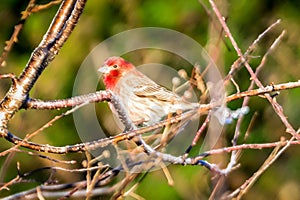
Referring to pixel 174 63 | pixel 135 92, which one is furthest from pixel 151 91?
pixel 174 63

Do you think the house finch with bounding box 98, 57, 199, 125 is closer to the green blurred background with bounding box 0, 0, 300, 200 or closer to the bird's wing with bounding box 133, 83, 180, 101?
the bird's wing with bounding box 133, 83, 180, 101

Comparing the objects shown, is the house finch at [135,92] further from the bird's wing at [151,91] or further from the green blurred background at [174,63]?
the green blurred background at [174,63]

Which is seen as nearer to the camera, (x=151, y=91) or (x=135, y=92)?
(x=135, y=92)

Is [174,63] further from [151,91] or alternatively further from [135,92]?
[135,92]

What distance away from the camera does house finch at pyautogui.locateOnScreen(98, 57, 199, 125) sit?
3.64 meters

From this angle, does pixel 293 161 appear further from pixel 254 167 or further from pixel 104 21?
pixel 104 21

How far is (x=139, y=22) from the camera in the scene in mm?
6316

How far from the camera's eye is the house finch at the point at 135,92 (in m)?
3.64

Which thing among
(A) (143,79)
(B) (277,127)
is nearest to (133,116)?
(A) (143,79)

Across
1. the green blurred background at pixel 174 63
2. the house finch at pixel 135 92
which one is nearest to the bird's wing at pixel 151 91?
the house finch at pixel 135 92

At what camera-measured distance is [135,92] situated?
13.1ft

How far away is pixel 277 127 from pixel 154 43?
1.31 m

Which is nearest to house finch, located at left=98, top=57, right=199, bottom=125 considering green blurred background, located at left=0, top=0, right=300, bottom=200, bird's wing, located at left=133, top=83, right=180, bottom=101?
bird's wing, located at left=133, top=83, right=180, bottom=101

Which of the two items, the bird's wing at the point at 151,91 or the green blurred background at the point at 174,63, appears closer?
the bird's wing at the point at 151,91
